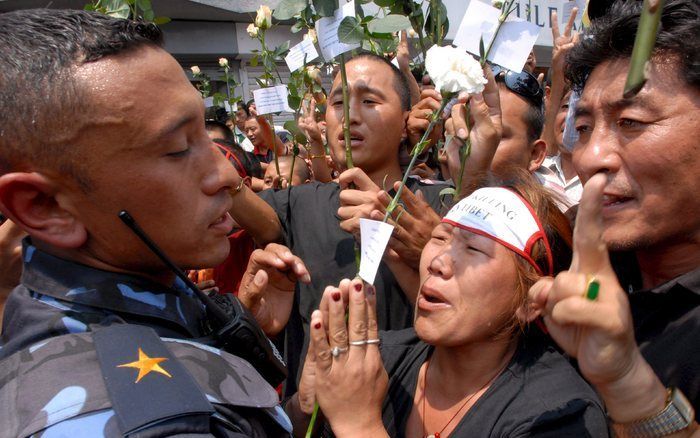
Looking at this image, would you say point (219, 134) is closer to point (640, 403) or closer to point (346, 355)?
point (346, 355)

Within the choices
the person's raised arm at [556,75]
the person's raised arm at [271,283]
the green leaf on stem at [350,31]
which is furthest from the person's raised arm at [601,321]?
the person's raised arm at [556,75]

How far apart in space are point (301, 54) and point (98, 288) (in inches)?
81.0

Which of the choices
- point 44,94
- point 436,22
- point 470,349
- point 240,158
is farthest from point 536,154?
point 44,94

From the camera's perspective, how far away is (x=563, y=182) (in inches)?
127

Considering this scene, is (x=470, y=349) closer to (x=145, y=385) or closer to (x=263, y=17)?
(x=145, y=385)

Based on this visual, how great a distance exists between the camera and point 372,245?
146cm

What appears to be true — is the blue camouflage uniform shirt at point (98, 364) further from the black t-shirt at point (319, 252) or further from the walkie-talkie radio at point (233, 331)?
the black t-shirt at point (319, 252)

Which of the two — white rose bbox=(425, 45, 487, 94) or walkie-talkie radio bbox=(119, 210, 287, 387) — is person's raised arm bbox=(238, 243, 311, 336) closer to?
walkie-talkie radio bbox=(119, 210, 287, 387)

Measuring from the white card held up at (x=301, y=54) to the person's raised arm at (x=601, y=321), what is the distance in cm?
207

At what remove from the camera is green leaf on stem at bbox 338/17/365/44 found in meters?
1.73

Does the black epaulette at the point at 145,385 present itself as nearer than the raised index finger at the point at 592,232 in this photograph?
Yes

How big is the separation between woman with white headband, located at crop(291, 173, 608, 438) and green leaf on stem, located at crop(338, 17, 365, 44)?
0.63 m

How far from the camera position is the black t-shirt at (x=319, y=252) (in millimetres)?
2174

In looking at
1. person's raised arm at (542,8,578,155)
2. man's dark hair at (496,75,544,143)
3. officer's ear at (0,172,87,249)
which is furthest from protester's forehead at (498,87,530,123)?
officer's ear at (0,172,87,249)
